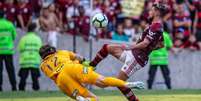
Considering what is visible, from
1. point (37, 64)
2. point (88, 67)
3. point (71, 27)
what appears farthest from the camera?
point (71, 27)

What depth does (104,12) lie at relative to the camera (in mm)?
24203

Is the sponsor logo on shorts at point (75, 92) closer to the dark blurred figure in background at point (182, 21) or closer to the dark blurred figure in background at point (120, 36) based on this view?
the dark blurred figure in background at point (120, 36)

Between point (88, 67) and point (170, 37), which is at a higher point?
point (88, 67)

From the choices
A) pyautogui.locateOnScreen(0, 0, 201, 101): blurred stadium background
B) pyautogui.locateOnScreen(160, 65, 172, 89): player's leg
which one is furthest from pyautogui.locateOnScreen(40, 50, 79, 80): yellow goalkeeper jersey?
pyautogui.locateOnScreen(0, 0, 201, 101): blurred stadium background

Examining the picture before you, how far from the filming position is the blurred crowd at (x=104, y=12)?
76.7 ft

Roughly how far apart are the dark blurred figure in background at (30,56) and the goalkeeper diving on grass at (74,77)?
7.37 metres

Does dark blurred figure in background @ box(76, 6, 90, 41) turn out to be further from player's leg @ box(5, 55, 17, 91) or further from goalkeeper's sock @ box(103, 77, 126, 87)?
goalkeeper's sock @ box(103, 77, 126, 87)

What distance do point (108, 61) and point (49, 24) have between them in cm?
234

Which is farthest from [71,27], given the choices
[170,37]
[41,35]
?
[170,37]

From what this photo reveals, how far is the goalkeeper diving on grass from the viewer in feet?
46.2

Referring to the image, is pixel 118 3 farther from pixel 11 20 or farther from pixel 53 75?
pixel 53 75

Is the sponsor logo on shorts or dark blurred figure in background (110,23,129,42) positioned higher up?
the sponsor logo on shorts

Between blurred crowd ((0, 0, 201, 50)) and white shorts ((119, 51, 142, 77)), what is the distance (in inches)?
297

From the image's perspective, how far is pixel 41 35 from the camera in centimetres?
2378
